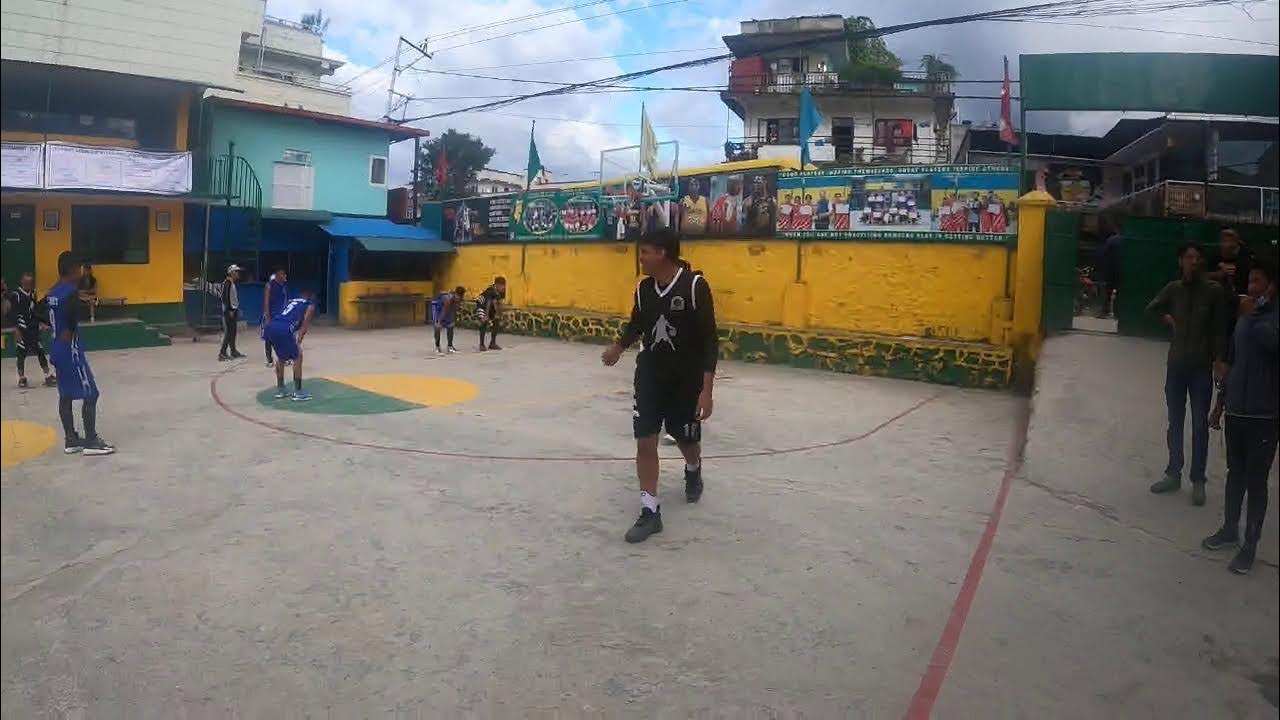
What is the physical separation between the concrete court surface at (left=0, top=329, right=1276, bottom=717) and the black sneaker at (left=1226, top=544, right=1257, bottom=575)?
1.2 inches

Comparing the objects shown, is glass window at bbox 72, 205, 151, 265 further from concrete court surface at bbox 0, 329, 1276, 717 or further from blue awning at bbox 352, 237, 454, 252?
blue awning at bbox 352, 237, 454, 252

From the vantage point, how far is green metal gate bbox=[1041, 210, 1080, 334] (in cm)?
260

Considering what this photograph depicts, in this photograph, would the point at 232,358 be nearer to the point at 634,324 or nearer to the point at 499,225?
the point at 634,324

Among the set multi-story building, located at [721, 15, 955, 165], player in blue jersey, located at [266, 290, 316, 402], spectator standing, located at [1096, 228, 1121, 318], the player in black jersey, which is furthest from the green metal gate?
player in blue jersey, located at [266, 290, 316, 402]

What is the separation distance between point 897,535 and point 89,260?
343cm

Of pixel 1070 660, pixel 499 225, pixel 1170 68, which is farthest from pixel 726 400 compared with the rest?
pixel 499 225

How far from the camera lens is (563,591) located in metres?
3.19

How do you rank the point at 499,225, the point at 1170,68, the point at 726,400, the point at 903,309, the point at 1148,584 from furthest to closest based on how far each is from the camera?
the point at 499,225
the point at 903,309
the point at 726,400
the point at 1148,584
the point at 1170,68

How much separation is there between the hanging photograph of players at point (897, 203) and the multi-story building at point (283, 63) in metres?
7.97

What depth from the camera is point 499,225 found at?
16.5 metres

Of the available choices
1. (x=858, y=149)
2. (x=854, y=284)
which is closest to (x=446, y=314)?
(x=854, y=284)

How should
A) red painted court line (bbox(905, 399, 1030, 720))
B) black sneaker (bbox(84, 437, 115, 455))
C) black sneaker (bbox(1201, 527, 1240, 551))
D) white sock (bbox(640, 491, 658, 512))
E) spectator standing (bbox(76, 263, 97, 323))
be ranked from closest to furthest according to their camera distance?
spectator standing (bbox(76, 263, 97, 323)) → black sneaker (bbox(1201, 527, 1240, 551)) → red painted court line (bbox(905, 399, 1030, 720)) → white sock (bbox(640, 491, 658, 512)) → black sneaker (bbox(84, 437, 115, 455))

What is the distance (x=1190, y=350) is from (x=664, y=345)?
1.90m

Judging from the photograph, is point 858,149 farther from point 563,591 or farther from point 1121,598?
point 563,591
